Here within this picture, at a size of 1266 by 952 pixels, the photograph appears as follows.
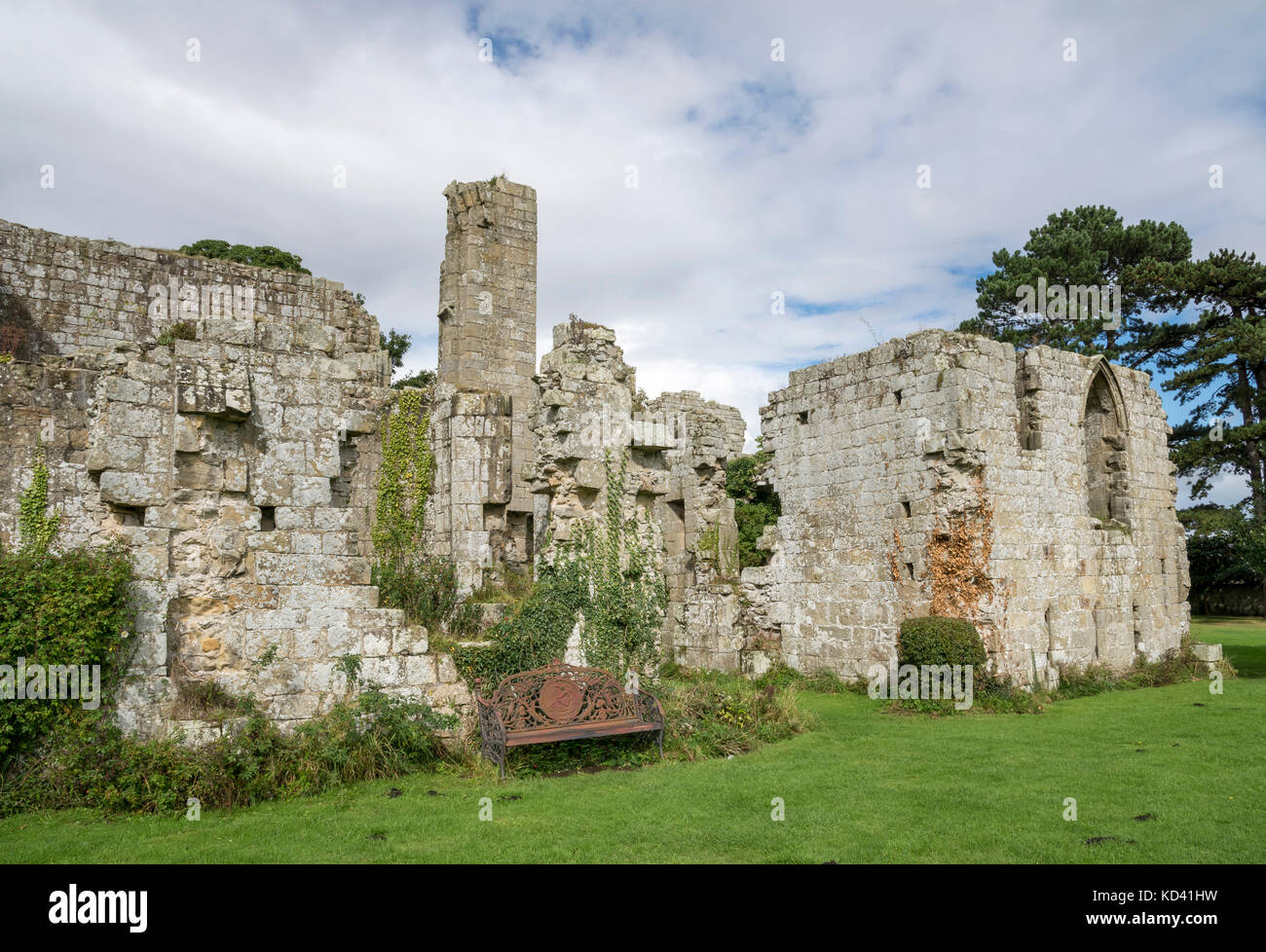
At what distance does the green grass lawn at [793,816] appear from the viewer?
5676 millimetres

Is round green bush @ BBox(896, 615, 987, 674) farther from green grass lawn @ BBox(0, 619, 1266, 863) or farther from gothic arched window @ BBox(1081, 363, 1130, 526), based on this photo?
gothic arched window @ BBox(1081, 363, 1130, 526)

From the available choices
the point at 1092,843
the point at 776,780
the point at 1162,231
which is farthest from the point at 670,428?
the point at 1162,231

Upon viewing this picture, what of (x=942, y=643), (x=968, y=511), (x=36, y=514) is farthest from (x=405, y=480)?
(x=968, y=511)

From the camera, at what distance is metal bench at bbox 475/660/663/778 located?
7.78 m

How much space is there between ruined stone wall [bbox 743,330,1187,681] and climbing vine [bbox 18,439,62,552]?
10.3 metres

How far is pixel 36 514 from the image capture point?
33.4 ft

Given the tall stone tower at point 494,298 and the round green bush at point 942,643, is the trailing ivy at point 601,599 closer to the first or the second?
the round green bush at point 942,643

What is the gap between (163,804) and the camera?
630 cm

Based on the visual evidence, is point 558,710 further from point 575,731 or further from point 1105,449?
point 1105,449

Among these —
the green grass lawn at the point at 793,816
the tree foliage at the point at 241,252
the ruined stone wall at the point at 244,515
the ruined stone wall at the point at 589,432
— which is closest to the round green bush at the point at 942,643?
the green grass lawn at the point at 793,816

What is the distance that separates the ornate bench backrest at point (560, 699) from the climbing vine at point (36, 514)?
238 inches

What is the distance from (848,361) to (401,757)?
963 centimetres

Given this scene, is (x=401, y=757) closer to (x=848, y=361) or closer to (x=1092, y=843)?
(x=1092, y=843)

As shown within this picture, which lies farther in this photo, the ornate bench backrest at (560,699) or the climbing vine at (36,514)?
the climbing vine at (36,514)
